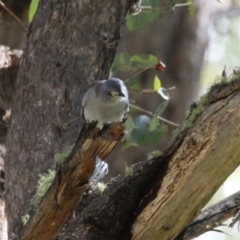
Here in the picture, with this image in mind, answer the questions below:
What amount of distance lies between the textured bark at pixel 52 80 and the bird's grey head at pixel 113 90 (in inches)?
3.7

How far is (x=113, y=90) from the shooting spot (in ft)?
9.41

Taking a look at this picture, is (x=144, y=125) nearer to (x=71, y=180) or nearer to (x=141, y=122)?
(x=141, y=122)

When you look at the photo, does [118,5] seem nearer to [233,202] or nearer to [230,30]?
[233,202]

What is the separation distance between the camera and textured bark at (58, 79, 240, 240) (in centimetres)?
204

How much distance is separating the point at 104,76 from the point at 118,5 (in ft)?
1.09

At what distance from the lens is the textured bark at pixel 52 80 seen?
8.70ft

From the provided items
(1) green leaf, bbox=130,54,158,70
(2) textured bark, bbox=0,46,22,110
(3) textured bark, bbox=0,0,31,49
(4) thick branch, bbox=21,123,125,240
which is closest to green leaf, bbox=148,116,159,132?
(1) green leaf, bbox=130,54,158,70

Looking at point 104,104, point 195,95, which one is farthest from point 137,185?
point 195,95

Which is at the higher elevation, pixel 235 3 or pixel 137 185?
pixel 235 3

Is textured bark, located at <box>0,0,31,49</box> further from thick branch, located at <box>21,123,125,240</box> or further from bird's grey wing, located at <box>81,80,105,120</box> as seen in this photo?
thick branch, located at <box>21,123,125,240</box>

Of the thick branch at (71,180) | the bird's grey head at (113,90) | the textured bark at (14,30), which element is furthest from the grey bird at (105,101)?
the textured bark at (14,30)

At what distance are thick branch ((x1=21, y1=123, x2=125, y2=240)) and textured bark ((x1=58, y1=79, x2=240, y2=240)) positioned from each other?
222 millimetres

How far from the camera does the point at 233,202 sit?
2.38m

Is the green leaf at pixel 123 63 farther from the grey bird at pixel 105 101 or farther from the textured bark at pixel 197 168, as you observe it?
the textured bark at pixel 197 168
